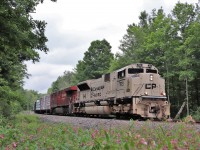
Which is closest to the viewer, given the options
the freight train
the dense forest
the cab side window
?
the dense forest

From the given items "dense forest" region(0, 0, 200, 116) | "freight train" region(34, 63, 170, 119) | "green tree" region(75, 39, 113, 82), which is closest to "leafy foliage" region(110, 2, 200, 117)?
"dense forest" region(0, 0, 200, 116)

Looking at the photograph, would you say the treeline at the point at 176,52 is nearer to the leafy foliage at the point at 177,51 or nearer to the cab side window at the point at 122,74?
the leafy foliage at the point at 177,51

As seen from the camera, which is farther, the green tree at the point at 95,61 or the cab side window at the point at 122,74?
the green tree at the point at 95,61

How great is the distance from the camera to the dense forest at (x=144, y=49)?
11445mm

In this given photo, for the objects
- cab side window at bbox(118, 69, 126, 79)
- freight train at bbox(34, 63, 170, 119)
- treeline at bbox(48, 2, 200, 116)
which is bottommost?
freight train at bbox(34, 63, 170, 119)

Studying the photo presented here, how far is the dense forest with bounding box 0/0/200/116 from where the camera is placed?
11445 millimetres

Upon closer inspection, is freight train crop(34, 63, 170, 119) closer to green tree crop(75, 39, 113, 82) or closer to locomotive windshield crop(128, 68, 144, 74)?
locomotive windshield crop(128, 68, 144, 74)

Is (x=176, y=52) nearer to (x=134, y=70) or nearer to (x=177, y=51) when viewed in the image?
(x=177, y=51)

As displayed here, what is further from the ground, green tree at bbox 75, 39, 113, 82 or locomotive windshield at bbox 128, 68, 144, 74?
green tree at bbox 75, 39, 113, 82

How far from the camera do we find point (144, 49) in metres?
39.5

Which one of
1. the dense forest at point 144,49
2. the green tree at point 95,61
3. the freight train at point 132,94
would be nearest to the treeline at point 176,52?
the dense forest at point 144,49

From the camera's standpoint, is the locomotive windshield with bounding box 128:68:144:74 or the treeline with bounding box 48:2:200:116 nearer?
the locomotive windshield with bounding box 128:68:144:74

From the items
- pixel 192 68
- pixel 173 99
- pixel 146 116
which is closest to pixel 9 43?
pixel 146 116

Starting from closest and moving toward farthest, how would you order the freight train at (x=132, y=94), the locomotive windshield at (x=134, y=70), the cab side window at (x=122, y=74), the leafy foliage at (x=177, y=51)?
the freight train at (x=132, y=94) → the locomotive windshield at (x=134, y=70) → the cab side window at (x=122, y=74) → the leafy foliage at (x=177, y=51)
